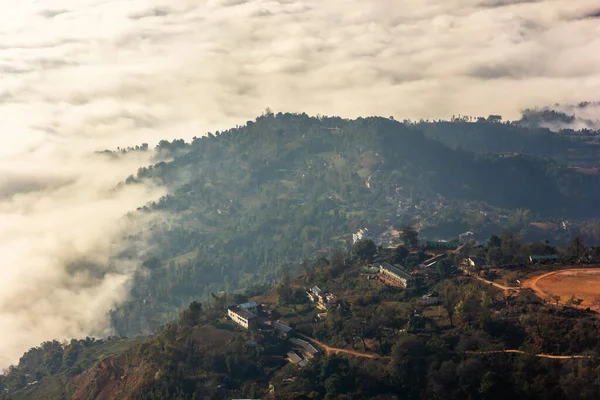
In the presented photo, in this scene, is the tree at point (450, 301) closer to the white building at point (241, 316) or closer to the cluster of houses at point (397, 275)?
the cluster of houses at point (397, 275)

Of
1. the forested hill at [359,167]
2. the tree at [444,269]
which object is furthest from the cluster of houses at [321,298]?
the forested hill at [359,167]

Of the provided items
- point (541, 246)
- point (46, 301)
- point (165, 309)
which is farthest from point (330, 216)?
point (541, 246)

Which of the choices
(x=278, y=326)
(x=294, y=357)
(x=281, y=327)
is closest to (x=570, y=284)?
(x=294, y=357)

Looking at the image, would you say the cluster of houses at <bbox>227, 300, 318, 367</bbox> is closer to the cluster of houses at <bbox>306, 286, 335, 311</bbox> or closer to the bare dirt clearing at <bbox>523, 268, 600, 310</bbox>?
the cluster of houses at <bbox>306, 286, 335, 311</bbox>

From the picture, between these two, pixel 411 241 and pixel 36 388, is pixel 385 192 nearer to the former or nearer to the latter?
pixel 411 241

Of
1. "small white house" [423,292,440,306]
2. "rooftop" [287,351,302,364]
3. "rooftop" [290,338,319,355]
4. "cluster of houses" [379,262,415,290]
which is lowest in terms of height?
"rooftop" [287,351,302,364]

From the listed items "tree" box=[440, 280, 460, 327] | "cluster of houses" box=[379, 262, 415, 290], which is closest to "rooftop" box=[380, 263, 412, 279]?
"cluster of houses" box=[379, 262, 415, 290]
